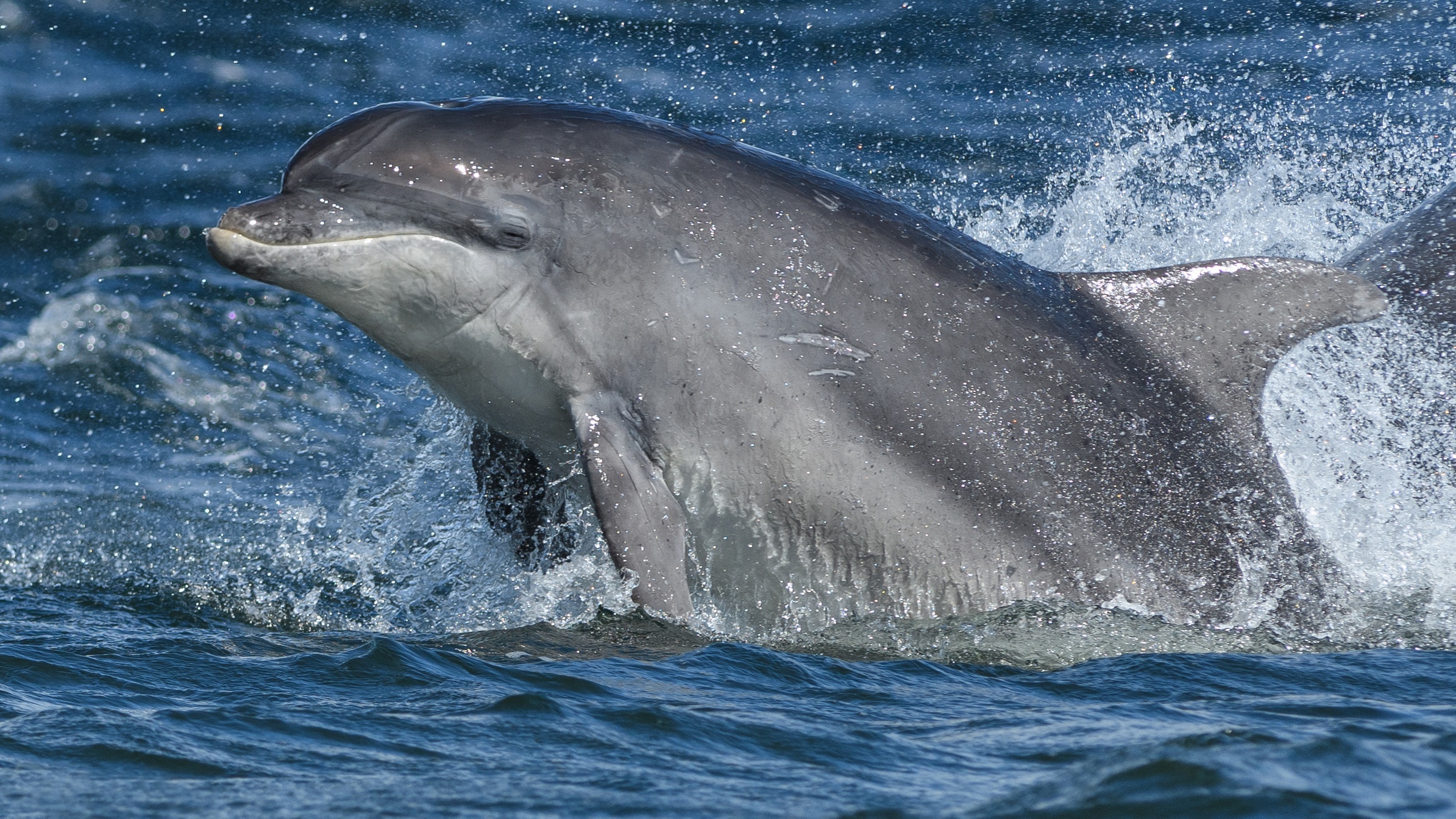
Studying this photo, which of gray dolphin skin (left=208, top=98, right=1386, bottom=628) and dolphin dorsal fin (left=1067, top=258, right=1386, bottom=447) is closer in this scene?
gray dolphin skin (left=208, top=98, right=1386, bottom=628)

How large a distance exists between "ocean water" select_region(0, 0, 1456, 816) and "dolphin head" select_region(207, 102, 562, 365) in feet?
4.55

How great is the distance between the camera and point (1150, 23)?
1652 cm

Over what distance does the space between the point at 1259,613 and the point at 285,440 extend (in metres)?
7.24

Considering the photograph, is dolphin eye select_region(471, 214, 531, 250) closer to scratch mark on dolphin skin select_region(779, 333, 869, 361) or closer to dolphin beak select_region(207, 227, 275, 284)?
dolphin beak select_region(207, 227, 275, 284)

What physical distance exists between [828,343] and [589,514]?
1450 mm

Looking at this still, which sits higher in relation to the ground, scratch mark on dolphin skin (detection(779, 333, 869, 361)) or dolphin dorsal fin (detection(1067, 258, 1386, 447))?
dolphin dorsal fin (detection(1067, 258, 1386, 447))

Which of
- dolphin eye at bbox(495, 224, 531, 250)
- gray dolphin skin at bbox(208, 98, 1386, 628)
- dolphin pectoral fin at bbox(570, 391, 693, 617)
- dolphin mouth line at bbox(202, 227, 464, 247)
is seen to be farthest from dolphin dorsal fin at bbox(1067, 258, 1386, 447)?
dolphin mouth line at bbox(202, 227, 464, 247)

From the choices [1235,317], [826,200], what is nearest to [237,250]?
[826,200]

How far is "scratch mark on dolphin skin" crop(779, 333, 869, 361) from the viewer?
21.5ft

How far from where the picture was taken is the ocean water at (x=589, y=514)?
4535mm

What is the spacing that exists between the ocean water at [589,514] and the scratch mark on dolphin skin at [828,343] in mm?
1181

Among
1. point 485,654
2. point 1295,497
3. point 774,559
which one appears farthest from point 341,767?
point 1295,497

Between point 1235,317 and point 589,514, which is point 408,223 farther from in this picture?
point 1235,317

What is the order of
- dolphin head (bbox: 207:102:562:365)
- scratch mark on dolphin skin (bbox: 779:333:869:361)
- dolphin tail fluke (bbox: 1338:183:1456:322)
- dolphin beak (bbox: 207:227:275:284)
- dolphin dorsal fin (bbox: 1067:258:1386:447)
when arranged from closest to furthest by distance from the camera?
dolphin beak (bbox: 207:227:275:284), dolphin head (bbox: 207:102:562:365), scratch mark on dolphin skin (bbox: 779:333:869:361), dolphin dorsal fin (bbox: 1067:258:1386:447), dolphin tail fluke (bbox: 1338:183:1456:322)
